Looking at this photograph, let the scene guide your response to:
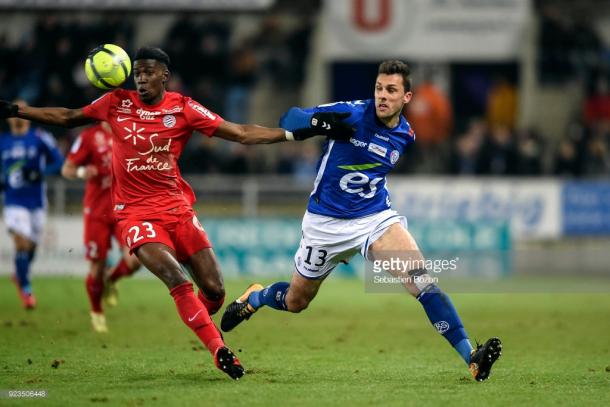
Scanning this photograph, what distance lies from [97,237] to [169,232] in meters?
4.51

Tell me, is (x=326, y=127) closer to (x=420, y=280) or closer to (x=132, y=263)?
(x=420, y=280)

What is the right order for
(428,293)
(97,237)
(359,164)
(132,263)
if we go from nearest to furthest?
(428,293) < (359,164) < (97,237) < (132,263)

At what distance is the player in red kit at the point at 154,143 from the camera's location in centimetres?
996

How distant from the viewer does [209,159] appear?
2422 centimetres

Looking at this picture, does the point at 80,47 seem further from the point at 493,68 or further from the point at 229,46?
the point at 493,68

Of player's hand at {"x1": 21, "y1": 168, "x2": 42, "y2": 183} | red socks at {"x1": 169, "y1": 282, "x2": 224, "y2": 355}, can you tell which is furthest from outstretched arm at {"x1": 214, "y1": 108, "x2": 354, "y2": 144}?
player's hand at {"x1": 21, "y1": 168, "x2": 42, "y2": 183}

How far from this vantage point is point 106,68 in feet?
33.6

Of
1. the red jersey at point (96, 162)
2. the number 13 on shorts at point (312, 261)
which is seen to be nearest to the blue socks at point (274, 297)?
the number 13 on shorts at point (312, 261)

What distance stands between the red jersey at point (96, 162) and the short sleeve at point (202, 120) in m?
4.65

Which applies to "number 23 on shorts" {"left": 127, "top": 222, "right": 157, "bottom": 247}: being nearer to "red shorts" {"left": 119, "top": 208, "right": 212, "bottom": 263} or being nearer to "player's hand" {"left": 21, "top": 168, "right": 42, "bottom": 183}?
A: "red shorts" {"left": 119, "top": 208, "right": 212, "bottom": 263}

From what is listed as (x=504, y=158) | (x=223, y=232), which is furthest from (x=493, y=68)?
(x=223, y=232)

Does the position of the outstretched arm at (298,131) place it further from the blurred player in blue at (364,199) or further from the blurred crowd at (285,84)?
the blurred crowd at (285,84)

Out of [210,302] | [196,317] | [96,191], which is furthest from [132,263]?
[196,317]

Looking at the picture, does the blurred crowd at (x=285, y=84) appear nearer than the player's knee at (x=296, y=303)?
No
